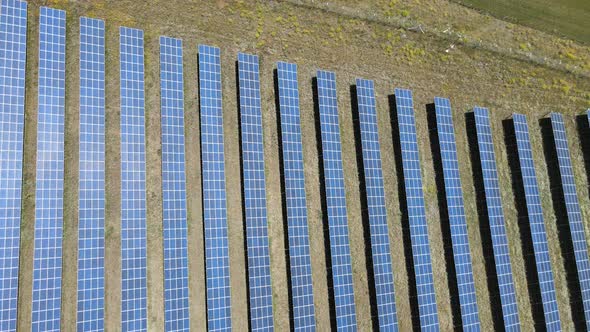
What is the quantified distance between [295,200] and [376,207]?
16.3 ft

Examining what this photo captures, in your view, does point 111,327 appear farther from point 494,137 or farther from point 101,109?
point 494,137

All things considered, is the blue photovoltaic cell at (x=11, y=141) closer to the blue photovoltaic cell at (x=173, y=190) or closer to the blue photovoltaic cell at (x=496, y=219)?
the blue photovoltaic cell at (x=173, y=190)

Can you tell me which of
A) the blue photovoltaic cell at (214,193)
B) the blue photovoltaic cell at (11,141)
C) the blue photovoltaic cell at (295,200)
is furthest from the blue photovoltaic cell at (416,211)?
the blue photovoltaic cell at (11,141)

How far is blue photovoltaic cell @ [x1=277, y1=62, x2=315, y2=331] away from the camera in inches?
1024

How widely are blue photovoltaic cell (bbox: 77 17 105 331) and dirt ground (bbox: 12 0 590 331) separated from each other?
0.59m

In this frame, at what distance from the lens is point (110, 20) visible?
26.7 meters

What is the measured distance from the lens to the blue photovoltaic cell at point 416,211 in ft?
91.4

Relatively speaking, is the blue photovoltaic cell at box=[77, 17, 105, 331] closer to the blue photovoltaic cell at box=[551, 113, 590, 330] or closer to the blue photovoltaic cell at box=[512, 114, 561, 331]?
the blue photovoltaic cell at box=[512, 114, 561, 331]

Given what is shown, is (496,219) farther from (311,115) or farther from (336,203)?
(311,115)

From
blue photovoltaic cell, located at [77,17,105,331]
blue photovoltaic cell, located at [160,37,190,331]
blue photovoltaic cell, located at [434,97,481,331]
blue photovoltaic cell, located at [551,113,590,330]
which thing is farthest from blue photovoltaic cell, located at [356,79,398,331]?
blue photovoltaic cell, located at [77,17,105,331]

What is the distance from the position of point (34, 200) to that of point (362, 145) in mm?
18047

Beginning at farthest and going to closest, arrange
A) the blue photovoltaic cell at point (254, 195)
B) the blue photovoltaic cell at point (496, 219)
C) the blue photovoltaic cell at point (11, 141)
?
the blue photovoltaic cell at point (496, 219)
the blue photovoltaic cell at point (254, 195)
the blue photovoltaic cell at point (11, 141)

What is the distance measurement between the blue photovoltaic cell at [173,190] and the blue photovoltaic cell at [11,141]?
22.3ft

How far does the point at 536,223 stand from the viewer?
30.7m
